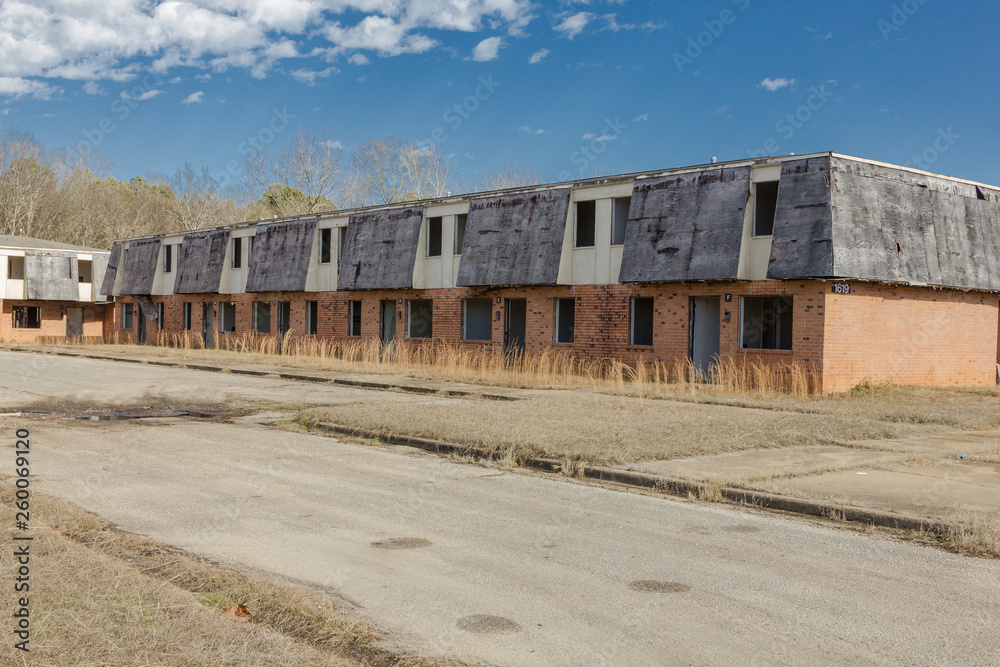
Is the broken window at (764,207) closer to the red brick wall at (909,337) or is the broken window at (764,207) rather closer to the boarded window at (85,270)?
the red brick wall at (909,337)

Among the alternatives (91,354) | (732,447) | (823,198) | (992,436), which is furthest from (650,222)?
(91,354)

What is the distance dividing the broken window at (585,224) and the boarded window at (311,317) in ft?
46.2

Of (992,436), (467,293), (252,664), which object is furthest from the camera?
(467,293)

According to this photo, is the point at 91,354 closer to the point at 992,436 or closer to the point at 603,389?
the point at 603,389

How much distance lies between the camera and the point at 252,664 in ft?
13.0

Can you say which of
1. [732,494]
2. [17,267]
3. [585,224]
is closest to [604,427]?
[732,494]

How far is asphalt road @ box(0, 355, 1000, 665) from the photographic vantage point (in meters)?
4.68

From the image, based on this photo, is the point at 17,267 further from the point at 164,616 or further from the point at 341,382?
the point at 164,616

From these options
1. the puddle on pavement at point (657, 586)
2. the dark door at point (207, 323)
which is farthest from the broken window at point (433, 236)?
the puddle on pavement at point (657, 586)

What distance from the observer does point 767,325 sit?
27547mm

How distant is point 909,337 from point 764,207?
5.51 m

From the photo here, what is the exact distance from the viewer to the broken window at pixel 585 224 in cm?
2767

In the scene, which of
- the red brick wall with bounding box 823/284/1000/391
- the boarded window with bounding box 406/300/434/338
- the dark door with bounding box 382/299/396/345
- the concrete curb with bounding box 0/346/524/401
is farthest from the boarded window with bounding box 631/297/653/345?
the dark door with bounding box 382/299/396/345

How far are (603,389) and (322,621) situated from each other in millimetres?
16736
